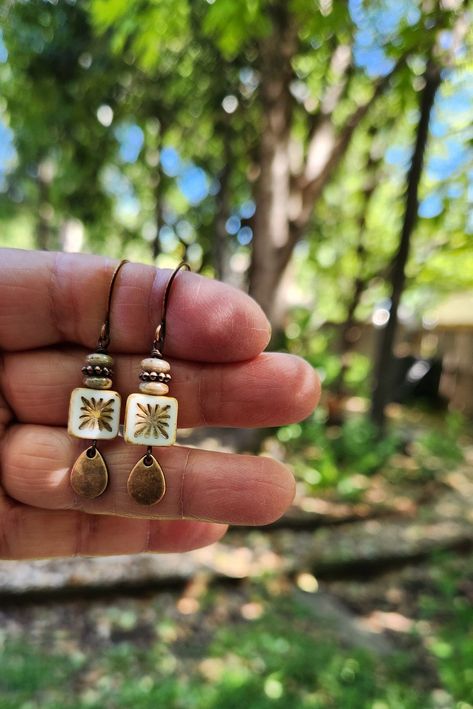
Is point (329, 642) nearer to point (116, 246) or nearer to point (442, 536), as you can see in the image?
point (442, 536)

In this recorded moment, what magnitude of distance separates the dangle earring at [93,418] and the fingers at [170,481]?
0.06m

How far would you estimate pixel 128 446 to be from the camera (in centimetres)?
164

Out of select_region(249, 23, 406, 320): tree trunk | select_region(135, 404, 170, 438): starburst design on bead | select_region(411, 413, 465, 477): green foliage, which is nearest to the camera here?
select_region(135, 404, 170, 438): starburst design on bead

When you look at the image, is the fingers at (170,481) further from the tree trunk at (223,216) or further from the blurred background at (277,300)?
the tree trunk at (223,216)

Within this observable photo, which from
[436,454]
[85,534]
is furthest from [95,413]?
[436,454]

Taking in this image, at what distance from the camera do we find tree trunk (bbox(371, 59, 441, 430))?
5.47m

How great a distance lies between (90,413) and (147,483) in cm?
25

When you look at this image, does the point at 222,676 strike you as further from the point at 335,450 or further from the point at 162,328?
the point at 335,450

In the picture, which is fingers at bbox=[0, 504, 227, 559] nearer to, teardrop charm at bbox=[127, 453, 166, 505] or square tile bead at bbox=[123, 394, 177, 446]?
teardrop charm at bbox=[127, 453, 166, 505]

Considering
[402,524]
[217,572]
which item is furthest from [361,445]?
[217,572]

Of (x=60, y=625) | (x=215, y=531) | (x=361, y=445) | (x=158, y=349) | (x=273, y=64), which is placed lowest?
(x=60, y=625)

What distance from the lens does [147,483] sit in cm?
152

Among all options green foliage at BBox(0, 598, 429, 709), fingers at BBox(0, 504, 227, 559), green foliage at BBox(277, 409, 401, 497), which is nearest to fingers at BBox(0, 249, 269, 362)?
fingers at BBox(0, 504, 227, 559)

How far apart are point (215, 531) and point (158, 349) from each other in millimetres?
681
